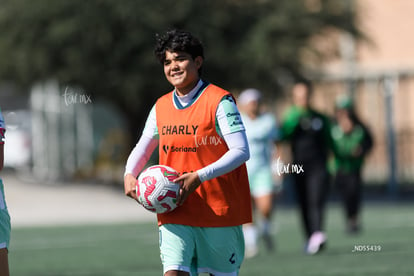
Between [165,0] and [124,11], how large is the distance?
3.68 feet

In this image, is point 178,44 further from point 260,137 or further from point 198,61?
point 260,137

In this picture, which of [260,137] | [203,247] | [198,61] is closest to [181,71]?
[198,61]

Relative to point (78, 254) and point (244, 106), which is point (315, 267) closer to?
point (244, 106)

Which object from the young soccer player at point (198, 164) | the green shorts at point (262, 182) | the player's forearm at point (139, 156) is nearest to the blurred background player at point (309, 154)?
the green shorts at point (262, 182)

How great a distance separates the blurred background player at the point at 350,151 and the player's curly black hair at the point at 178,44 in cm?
1167

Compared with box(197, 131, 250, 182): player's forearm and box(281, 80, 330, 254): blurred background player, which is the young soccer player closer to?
box(197, 131, 250, 182): player's forearm

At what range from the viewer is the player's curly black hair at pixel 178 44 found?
663 cm

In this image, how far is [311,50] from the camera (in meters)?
28.0

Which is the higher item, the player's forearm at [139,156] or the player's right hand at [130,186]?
the player's forearm at [139,156]

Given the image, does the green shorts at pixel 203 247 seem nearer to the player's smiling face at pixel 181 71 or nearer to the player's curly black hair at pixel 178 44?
the player's smiling face at pixel 181 71

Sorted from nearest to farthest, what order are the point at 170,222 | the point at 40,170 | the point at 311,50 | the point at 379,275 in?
the point at 170,222 → the point at 379,275 → the point at 311,50 → the point at 40,170

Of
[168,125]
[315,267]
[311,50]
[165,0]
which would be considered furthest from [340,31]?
[168,125]

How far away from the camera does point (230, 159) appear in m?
6.41

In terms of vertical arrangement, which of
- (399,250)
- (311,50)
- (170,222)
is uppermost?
(311,50)
